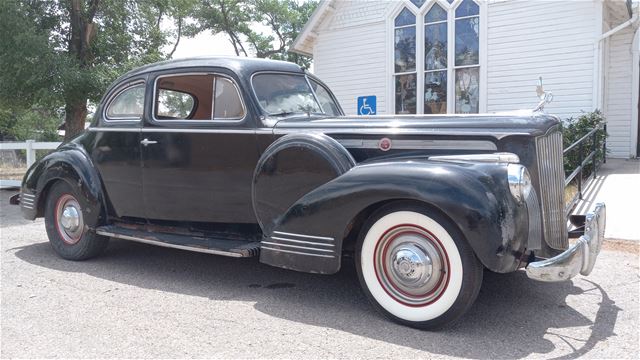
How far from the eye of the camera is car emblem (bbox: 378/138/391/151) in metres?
4.00

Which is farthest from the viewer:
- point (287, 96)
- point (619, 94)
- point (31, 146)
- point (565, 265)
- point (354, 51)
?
point (354, 51)

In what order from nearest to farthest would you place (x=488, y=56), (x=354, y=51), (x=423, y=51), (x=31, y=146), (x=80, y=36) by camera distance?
(x=31, y=146), (x=488, y=56), (x=423, y=51), (x=80, y=36), (x=354, y=51)

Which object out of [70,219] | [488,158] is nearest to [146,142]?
[70,219]

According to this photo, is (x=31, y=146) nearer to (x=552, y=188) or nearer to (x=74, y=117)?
(x=74, y=117)

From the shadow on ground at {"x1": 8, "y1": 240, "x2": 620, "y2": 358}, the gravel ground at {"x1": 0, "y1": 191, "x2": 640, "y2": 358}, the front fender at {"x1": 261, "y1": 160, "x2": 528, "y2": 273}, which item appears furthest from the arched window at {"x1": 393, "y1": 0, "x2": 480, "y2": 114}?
the front fender at {"x1": 261, "y1": 160, "x2": 528, "y2": 273}

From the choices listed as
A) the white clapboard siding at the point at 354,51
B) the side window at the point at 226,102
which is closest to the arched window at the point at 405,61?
the white clapboard siding at the point at 354,51

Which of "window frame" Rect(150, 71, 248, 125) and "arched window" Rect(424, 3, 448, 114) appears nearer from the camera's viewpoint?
"window frame" Rect(150, 71, 248, 125)

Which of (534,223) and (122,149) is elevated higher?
(122,149)

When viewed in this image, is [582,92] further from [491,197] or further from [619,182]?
[491,197]

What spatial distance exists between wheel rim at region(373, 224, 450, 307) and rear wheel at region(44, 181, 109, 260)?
10.3ft

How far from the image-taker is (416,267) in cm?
352

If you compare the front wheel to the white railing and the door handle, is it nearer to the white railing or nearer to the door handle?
the door handle

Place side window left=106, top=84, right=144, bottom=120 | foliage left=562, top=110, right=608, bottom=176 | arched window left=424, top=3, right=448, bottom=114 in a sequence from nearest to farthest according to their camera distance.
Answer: side window left=106, top=84, right=144, bottom=120
foliage left=562, top=110, right=608, bottom=176
arched window left=424, top=3, right=448, bottom=114

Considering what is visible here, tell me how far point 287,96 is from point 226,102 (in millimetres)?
573
